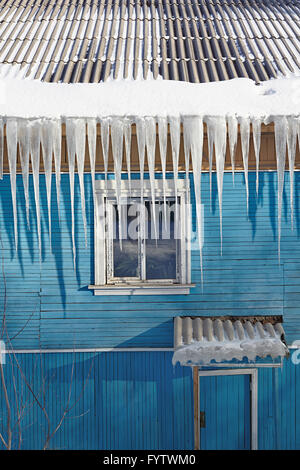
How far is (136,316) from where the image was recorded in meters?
4.96

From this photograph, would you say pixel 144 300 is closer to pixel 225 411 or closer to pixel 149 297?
pixel 149 297

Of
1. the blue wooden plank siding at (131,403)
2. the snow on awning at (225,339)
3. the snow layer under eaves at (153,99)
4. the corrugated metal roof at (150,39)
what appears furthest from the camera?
the blue wooden plank siding at (131,403)

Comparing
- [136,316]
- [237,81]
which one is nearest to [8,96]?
[237,81]

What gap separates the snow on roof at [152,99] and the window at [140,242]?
1.71 metres

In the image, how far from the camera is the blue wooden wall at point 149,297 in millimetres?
4930

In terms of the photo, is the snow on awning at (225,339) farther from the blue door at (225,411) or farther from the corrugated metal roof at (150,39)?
the corrugated metal roof at (150,39)

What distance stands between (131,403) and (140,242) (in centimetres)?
214

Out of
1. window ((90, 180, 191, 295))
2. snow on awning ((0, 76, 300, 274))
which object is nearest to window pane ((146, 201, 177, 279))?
window ((90, 180, 191, 295))

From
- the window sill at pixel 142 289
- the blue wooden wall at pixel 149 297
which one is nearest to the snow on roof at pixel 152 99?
the blue wooden wall at pixel 149 297

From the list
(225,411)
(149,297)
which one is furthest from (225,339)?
(225,411)

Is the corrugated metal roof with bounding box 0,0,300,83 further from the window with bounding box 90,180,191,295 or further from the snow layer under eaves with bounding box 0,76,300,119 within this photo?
the window with bounding box 90,180,191,295

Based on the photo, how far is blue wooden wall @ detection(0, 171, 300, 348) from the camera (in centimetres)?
493

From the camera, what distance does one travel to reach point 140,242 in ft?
16.5

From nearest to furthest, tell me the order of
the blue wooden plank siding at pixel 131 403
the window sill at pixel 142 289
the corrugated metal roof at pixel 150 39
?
the corrugated metal roof at pixel 150 39 < the window sill at pixel 142 289 < the blue wooden plank siding at pixel 131 403
